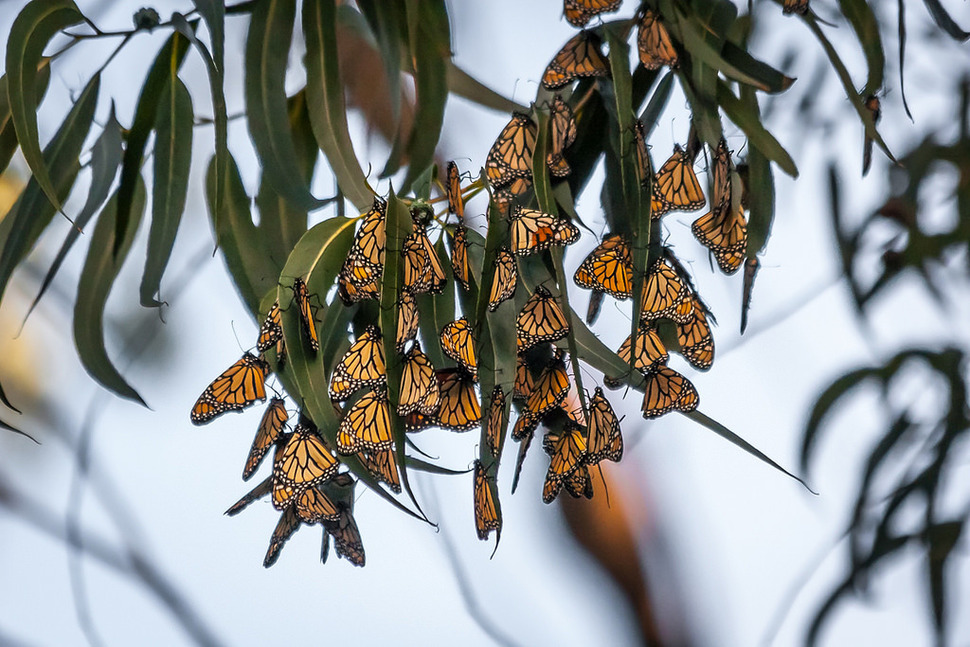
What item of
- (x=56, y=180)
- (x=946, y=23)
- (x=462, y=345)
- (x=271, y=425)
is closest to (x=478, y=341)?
(x=462, y=345)

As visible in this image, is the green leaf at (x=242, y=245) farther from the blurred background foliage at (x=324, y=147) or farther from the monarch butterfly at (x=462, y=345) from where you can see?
the monarch butterfly at (x=462, y=345)

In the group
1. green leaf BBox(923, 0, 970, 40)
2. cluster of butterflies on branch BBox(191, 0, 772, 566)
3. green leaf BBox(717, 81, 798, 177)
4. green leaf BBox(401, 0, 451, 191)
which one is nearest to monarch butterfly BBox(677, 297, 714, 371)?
cluster of butterflies on branch BBox(191, 0, 772, 566)

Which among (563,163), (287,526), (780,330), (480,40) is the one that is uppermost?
(480,40)

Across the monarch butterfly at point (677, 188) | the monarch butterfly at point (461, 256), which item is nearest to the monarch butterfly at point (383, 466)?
the monarch butterfly at point (461, 256)

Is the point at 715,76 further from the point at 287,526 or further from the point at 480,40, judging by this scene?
the point at 480,40

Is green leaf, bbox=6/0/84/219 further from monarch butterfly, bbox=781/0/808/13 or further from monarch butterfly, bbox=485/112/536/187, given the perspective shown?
monarch butterfly, bbox=781/0/808/13

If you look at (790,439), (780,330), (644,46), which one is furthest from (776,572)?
(644,46)
